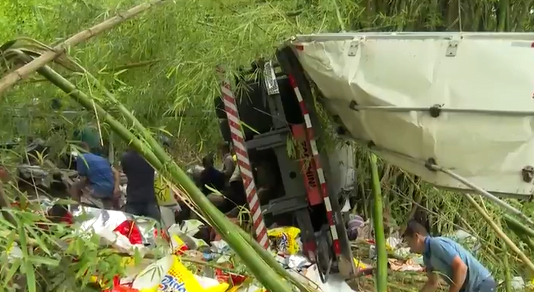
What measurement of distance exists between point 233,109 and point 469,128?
1.40m

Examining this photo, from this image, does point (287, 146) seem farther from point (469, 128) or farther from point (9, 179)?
point (9, 179)

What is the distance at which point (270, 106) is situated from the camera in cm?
351

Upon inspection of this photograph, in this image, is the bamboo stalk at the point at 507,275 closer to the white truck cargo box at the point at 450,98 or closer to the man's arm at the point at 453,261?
the man's arm at the point at 453,261

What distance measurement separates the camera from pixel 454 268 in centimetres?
352

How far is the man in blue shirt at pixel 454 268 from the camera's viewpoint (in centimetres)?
352

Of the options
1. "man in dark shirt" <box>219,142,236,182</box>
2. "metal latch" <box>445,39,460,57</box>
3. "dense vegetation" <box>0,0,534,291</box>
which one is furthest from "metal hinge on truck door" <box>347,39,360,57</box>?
"man in dark shirt" <box>219,142,236,182</box>

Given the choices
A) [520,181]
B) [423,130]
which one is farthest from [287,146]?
[520,181]

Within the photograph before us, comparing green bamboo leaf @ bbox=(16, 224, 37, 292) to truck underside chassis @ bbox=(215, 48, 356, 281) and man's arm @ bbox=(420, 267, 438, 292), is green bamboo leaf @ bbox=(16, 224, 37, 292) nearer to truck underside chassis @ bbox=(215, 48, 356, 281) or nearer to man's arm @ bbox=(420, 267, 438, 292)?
truck underside chassis @ bbox=(215, 48, 356, 281)

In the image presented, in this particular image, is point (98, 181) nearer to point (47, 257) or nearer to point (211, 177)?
point (211, 177)

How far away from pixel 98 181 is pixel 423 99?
9.88ft

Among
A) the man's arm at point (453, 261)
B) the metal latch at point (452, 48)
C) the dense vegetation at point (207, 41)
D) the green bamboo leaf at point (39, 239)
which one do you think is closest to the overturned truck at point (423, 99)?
the metal latch at point (452, 48)

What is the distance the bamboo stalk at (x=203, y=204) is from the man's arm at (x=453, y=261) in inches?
75.1

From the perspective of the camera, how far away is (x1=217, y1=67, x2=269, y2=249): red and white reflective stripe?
3.36m

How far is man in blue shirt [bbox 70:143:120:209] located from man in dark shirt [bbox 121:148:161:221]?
138mm
